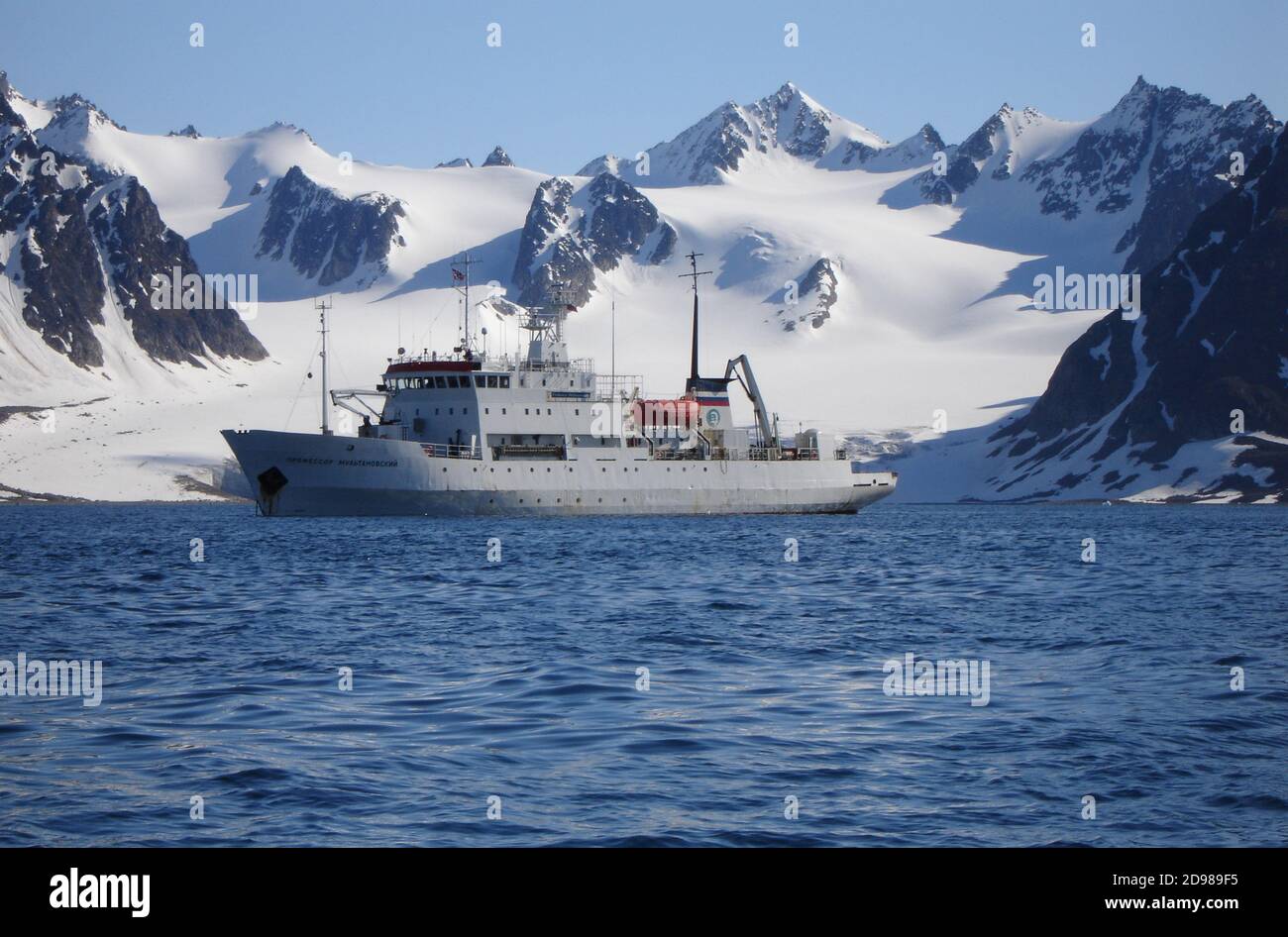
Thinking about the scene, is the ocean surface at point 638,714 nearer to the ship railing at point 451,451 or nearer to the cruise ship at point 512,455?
the cruise ship at point 512,455

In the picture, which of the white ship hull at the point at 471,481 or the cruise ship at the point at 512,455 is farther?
the cruise ship at the point at 512,455

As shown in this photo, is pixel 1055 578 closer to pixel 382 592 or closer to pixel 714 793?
pixel 382 592

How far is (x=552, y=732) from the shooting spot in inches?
683

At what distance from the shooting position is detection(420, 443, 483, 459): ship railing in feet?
256

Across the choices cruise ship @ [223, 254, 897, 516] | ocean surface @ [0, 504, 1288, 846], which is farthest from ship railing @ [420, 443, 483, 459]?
ocean surface @ [0, 504, 1288, 846]

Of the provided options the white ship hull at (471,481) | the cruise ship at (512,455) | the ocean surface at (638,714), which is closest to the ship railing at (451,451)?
the cruise ship at (512,455)

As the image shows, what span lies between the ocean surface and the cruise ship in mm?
34200

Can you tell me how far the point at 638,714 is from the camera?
61.1ft

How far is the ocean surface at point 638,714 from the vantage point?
13383 millimetres

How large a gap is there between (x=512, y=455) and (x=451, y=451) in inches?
131

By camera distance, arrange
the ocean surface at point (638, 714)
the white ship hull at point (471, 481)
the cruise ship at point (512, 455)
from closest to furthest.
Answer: the ocean surface at point (638, 714), the white ship hull at point (471, 481), the cruise ship at point (512, 455)

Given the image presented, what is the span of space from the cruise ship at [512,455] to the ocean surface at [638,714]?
34.2 meters

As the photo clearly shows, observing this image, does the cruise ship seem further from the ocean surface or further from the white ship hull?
the ocean surface
